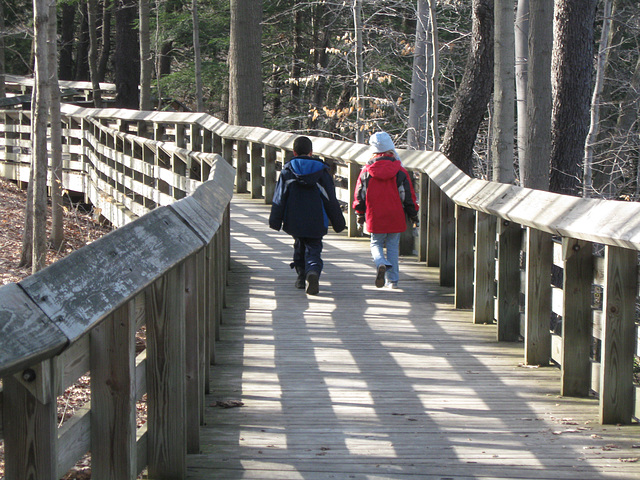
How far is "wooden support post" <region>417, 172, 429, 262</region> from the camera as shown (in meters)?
9.00

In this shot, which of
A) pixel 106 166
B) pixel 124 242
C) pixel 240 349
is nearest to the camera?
pixel 124 242

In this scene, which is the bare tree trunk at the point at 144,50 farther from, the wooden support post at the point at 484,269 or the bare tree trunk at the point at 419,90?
the wooden support post at the point at 484,269

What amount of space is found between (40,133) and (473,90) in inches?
278

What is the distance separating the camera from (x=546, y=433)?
4402 mm

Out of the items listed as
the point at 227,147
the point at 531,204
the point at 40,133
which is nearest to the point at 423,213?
the point at 531,204

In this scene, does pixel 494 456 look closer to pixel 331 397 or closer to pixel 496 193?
pixel 331 397

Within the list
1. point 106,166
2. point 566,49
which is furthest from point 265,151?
point 566,49

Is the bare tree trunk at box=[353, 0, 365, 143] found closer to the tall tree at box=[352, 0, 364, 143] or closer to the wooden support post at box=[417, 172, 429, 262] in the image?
the tall tree at box=[352, 0, 364, 143]

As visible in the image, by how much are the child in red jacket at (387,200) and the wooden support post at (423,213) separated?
81 centimetres

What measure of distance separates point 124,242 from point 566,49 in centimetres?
1094

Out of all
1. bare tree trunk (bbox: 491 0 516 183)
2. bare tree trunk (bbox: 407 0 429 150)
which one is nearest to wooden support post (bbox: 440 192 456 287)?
bare tree trunk (bbox: 491 0 516 183)

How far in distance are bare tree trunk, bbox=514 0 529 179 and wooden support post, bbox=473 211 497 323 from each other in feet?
17.2

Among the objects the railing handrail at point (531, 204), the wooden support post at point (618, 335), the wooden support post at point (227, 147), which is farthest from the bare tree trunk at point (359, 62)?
the wooden support post at point (618, 335)

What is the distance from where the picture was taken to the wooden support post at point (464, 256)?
7.25m
